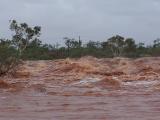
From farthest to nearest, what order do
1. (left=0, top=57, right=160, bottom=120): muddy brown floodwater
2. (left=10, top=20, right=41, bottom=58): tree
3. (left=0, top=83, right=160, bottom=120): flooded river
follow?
(left=10, top=20, right=41, bottom=58): tree < (left=0, top=57, right=160, bottom=120): muddy brown floodwater < (left=0, top=83, right=160, bottom=120): flooded river

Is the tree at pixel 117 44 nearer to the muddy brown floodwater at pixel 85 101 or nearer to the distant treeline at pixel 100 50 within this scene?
the distant treeline at pixel 100 50

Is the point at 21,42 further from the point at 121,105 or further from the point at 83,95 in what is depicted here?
the point at 121,105

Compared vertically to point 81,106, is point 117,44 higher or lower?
higher

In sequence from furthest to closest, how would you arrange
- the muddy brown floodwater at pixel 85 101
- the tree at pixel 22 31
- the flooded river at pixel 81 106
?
the tree at pixel 22 31 → the muddy brown floodwater at pixel 85 101 → the flooded river at pixel 81 106

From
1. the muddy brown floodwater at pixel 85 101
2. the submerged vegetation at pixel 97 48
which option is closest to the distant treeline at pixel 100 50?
the submerged vegetation at pixel 97 48

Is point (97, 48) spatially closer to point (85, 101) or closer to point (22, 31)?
point (22, 31)

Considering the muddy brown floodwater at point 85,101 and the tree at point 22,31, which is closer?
the muddy brown floodwater at point 85,101

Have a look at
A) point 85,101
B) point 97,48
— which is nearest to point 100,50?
point 97,48

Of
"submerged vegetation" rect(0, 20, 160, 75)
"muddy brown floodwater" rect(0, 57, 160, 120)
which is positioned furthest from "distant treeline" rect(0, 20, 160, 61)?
"muddy brown floodwater" rect(0, 57, 160, 120)

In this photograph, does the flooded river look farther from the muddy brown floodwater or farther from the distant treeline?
the distant treeline

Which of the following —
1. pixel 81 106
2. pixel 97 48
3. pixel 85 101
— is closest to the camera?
pixel 81 106

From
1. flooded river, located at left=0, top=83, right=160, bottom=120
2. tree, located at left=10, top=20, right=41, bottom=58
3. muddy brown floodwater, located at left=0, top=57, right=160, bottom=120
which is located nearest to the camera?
flooded river, located at left=0, top=83, right=160, bottom=120

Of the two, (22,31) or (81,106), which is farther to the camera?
(22,31)

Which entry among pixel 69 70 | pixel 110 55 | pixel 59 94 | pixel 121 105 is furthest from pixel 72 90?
pixel 110 55
